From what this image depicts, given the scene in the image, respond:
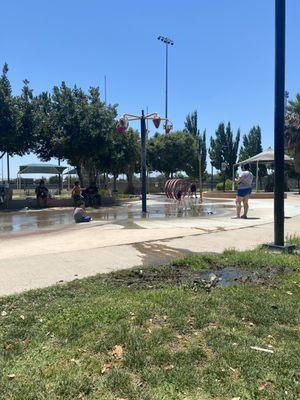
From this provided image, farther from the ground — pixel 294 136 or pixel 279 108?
pixel 294 136

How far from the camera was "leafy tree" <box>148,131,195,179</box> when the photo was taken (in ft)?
180

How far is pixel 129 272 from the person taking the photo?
6449 millimetres

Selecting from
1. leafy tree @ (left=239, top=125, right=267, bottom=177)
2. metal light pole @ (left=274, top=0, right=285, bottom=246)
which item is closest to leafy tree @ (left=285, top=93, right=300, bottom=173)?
metal light pole @ (left=274, top=0, right=285, bottom=246)

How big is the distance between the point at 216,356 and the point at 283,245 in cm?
502

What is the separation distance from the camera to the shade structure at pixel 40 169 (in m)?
38.6

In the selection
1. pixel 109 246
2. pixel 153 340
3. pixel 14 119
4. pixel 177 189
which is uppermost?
pixel 14 119

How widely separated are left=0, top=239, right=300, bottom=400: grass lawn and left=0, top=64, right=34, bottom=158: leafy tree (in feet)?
57.2

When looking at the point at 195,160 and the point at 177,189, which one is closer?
the point at 177,189

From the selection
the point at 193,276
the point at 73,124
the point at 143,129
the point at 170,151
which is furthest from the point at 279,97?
the point at 170,151

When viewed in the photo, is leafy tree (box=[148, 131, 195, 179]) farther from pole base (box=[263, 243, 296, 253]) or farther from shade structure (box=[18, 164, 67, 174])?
pole base (box=[263, 243, 296, 253])

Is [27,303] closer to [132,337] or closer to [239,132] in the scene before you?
[132,337]

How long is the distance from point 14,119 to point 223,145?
161 ft

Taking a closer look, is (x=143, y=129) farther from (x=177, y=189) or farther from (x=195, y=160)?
(x=195, y=160)

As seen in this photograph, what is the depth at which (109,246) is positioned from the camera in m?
8.96
